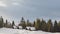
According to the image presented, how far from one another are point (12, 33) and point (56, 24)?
544 inches

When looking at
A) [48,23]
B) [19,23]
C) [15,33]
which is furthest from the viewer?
[19,23]

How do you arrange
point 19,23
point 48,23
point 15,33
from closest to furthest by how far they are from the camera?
1. point 15,33
2. point 48,23
3. point 19,23

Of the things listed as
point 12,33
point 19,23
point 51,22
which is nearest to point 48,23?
point 51,22

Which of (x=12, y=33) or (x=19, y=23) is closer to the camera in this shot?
(x=12, y=33)

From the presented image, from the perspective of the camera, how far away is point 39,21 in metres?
26.0

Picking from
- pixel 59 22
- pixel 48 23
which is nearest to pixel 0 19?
pixel 48 23

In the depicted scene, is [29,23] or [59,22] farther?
[29,23]

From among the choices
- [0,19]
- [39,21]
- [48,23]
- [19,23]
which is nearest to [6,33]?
[0,19]

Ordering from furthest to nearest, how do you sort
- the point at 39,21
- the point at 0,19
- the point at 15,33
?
1. the point at 39,21
2. the point at 0,19
3. the point at 15,33

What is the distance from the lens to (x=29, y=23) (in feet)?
98.3

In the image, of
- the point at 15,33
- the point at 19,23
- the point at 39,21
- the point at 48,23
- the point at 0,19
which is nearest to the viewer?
the point at 15,33

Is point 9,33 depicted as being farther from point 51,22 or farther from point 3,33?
point 51,22

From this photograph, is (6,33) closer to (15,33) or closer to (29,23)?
(15,33)

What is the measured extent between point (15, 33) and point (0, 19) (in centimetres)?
900
